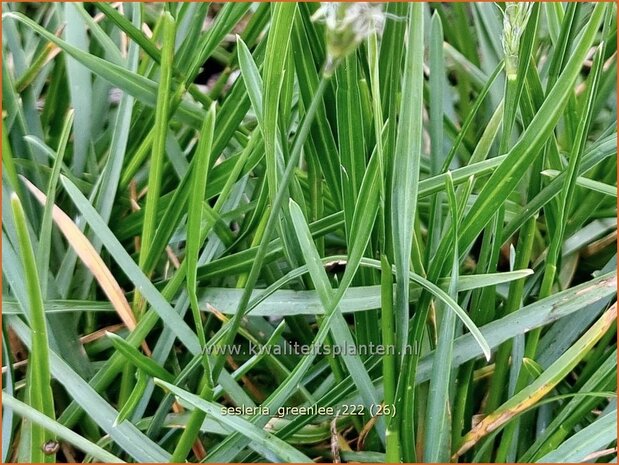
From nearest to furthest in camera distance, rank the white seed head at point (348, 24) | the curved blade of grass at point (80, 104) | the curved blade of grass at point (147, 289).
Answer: the white seed head at point (348, 24), the curved blade of grass at point (147, 289), the curved blade of grass at point (80, 104)

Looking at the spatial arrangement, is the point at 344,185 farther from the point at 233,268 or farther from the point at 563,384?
the point at 563,384

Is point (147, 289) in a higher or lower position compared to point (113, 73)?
lower

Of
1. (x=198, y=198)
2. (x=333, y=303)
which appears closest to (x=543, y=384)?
(x=333, y=303)

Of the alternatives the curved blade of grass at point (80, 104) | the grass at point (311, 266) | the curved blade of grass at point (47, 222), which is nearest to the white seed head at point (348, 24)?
the grass at point (311, 266)

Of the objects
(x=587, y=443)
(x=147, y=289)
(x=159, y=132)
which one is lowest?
(x=587, y=443)

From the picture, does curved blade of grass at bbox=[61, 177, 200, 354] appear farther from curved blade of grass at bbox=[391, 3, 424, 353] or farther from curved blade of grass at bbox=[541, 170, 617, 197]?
curved blade of grass at bbox=[541, 170, 617, 197]

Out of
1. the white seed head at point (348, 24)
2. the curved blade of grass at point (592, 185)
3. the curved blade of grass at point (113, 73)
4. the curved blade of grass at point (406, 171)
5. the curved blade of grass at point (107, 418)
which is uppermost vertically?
the white seed head at point (348, 24)

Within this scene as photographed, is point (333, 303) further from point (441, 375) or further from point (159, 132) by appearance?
point (159, 132)

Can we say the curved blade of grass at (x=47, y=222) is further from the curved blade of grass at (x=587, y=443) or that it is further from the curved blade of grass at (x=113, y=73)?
the curved blade of grass at (x=587, y=443)
